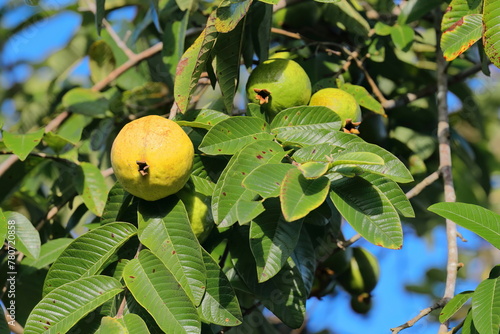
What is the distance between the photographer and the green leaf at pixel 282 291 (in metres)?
1.33

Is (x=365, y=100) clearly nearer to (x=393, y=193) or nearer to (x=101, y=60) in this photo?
(x=393, y=193)

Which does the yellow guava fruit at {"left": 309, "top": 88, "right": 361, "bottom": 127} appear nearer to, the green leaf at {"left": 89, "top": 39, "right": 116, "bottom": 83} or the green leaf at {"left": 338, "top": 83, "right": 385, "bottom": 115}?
the green leaf at {"left": 338, "top": 83, "right": 385, "bottom": 115}

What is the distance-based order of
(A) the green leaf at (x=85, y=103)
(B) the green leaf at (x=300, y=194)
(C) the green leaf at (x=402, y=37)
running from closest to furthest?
(B) the green leaf at (x=300, y=194) < (C) the green leaf at (x=402, y=37) < (A) the green leaf at (x=85, y=103)

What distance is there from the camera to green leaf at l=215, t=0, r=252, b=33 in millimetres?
1249

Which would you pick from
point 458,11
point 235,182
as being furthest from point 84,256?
point 458,11

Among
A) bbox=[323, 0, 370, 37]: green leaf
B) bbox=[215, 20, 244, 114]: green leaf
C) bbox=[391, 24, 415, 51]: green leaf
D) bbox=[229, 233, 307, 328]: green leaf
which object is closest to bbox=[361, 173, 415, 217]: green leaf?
bbox=[229, 233, 307, 328]: green leaf

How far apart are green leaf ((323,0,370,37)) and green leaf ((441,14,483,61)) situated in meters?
0.55

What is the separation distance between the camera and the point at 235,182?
3.71 feet

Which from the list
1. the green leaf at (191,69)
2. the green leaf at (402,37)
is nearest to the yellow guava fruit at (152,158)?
the green leaf at (191,69)

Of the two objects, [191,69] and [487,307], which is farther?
[191,69]

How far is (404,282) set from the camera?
2.95 meters

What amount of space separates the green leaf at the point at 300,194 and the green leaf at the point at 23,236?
0.76 metres

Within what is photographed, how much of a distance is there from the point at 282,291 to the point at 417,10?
3.33ft

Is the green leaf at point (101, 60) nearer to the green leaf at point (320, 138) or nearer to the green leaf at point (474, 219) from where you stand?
the green leaf at point (320, 138)
